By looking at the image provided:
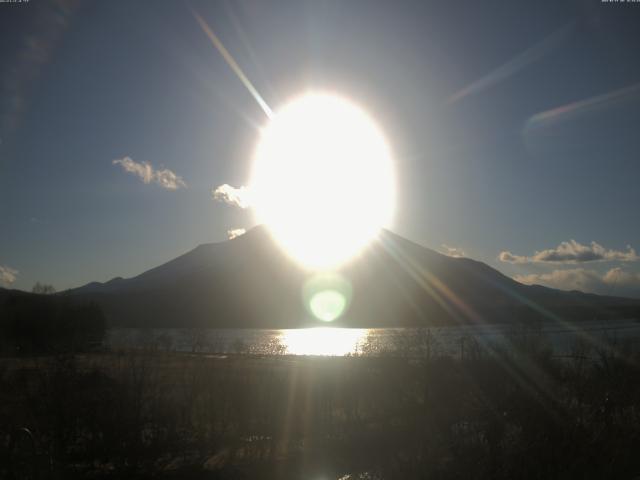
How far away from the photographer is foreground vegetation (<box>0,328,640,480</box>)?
35.9 feet

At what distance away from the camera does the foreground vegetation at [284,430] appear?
10953 mm

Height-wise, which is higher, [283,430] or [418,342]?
[418,342]

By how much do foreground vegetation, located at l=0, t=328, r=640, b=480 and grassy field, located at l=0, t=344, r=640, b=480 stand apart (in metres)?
0.04

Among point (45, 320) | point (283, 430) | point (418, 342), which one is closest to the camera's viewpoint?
point (283, 430)

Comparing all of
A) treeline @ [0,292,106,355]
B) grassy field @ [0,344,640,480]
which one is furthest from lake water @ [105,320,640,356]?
treeline @ [0,292,106,355]

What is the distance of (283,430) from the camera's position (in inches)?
682

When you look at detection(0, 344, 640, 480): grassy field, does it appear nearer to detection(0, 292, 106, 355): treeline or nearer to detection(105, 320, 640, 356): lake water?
detection(105, 320, 640, 356): lake water

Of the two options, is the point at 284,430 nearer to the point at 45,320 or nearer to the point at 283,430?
the point at 283,430

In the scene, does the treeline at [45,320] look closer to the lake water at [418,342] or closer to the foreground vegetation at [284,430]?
the lake water at [418,342]

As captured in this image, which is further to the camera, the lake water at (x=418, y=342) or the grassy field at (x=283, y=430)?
the lake water at (x=418, y=342)

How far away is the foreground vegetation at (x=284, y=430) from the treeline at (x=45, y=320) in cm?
5279

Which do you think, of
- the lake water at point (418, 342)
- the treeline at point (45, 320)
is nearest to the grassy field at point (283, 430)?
the lake water at point (418, 342)

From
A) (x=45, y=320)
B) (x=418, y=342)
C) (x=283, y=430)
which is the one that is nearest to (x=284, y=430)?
(x=283, y=430)

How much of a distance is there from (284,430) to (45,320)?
64897 mm
